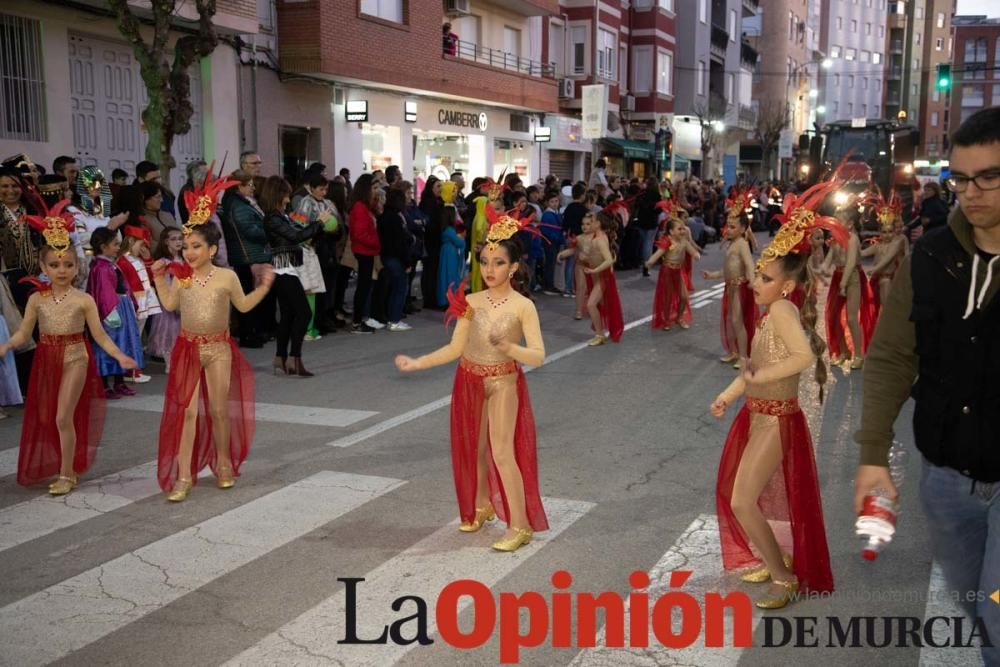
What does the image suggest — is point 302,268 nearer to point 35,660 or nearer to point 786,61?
point 35,660

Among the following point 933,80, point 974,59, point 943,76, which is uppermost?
point 974,59

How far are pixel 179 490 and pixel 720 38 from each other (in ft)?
150

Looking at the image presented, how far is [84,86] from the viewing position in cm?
1492

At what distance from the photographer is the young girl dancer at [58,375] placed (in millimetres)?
6098

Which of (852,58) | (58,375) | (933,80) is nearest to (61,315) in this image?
(58,375)

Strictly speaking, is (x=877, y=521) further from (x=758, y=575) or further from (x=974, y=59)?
(x=974, y=59)

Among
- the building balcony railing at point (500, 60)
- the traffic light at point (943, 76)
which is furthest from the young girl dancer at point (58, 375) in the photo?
the traffic light at point (943, 76)

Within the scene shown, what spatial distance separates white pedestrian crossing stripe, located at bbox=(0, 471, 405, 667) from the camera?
409 centimetres

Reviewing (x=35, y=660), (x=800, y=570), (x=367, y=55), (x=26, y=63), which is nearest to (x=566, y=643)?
(x=800, y=570)

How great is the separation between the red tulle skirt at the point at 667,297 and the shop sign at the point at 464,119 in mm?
13305

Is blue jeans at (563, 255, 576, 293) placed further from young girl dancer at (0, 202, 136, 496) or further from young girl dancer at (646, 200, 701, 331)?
young girl dancer at (0, 202, 136, 496)

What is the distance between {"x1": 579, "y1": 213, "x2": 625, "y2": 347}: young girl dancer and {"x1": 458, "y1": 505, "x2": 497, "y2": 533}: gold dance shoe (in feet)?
20.6

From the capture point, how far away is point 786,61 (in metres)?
64.3

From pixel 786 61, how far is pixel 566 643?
65.9 meters
